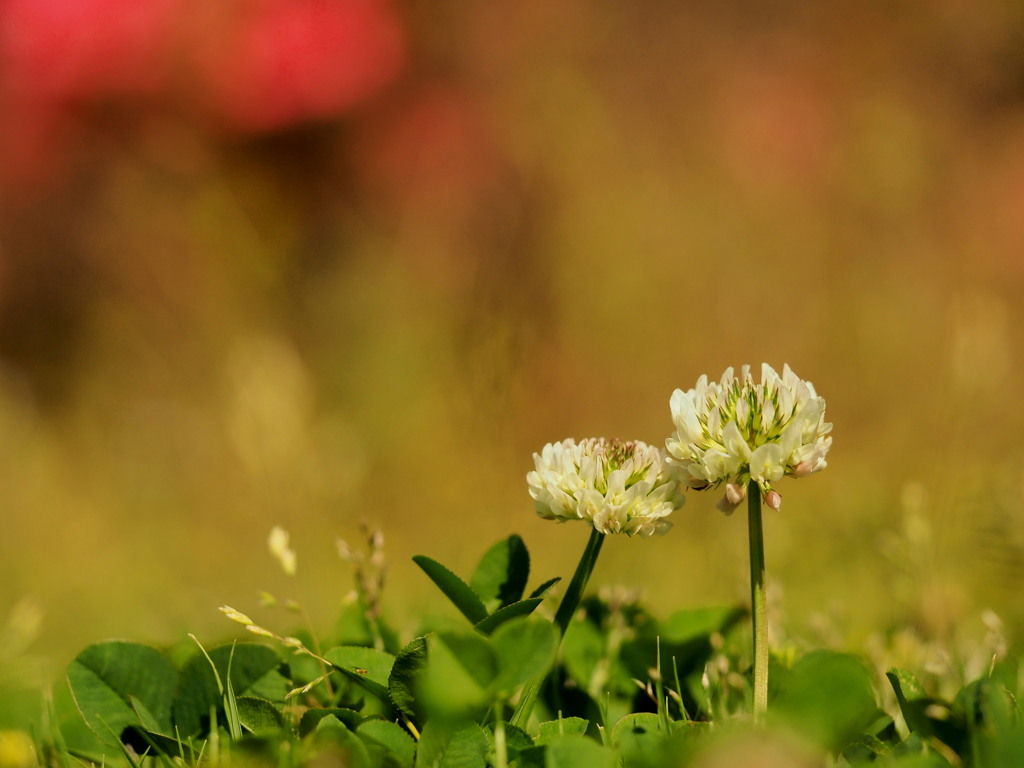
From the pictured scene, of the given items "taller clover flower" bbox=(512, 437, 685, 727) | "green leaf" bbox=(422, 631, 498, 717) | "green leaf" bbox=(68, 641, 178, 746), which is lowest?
"green leaf" bbox=(68, 641, 178, 746)

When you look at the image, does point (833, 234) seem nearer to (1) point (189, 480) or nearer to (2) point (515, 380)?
(2) point (515, 380)

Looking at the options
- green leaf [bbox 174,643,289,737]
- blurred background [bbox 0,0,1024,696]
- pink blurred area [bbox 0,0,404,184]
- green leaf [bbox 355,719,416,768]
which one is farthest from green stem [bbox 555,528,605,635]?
pink blurred area [bbox 0,0,404,184]

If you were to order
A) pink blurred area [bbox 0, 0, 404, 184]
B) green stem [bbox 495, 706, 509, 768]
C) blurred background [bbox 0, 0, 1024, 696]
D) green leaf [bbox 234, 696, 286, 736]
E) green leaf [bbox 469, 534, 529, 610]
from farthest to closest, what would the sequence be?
pink blurred area [bbox 0, 0, 404, 184], blurred background [bbox 0, 0, 1024, 696], green leaf [bbox 469, 534, 529, 610], green leaf [bbox 234, 696, 286, 736], green stem [bbox 495, 706, 509, 768]

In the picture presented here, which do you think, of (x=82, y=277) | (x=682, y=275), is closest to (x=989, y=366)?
(x=682, y=275)

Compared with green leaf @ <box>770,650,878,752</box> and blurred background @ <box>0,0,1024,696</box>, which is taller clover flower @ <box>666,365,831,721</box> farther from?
blurred background @ <box>0,0,1024,696</box>

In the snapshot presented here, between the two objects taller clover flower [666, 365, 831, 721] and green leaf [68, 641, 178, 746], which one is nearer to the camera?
taller clover flower [666, 365, 831, 721]

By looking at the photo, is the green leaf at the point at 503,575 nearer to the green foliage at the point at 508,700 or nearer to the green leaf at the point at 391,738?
the green foliage at the point at 508,700

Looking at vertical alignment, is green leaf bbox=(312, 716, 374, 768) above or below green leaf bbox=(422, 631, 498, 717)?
below
